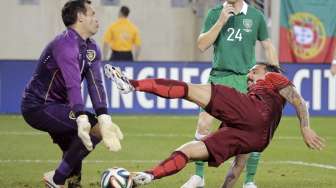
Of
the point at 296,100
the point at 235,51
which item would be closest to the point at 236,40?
the point at 235,51

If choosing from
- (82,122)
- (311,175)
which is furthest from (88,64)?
(311,175)

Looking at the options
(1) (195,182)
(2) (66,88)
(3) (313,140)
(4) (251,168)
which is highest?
(2) (66,88)

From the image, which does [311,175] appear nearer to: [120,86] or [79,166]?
[79,166]

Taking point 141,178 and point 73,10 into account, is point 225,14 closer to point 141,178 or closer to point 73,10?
point 73,10

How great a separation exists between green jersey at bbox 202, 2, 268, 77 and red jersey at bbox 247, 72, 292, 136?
1.52 meters

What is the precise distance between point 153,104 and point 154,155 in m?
6.42

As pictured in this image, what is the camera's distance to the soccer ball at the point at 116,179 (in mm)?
8836

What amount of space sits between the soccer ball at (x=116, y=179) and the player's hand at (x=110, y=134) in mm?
412

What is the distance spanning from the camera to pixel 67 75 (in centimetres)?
962

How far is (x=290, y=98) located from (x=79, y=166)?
226cm

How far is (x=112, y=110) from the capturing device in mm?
20984

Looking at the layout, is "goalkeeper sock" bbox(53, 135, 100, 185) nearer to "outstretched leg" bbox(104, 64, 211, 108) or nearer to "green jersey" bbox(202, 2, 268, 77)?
"outstretched leg" bbox(104, 64, 211, 108)

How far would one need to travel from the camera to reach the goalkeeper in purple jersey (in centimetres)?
979

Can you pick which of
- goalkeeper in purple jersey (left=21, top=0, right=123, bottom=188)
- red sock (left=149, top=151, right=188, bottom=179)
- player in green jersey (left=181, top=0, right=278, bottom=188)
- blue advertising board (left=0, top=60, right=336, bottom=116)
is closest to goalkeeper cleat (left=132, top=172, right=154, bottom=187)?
red sock (left=149, top=151, right=188, bottom=179)
